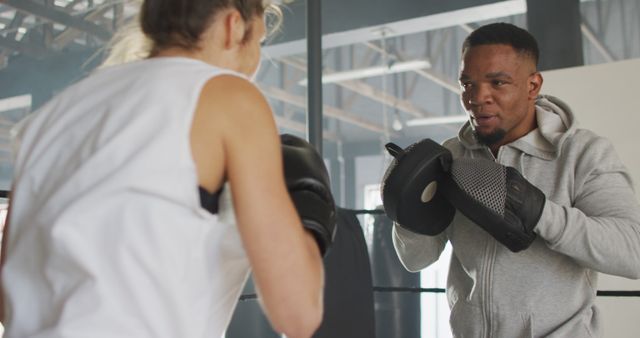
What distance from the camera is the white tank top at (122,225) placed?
74cm

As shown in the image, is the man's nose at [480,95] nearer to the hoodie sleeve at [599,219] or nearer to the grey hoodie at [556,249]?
the grey hoodie at [556,249]

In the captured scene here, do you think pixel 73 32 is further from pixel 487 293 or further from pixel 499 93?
pixel 487 293

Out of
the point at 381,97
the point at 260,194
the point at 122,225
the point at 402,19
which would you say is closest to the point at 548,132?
the point at 260,194

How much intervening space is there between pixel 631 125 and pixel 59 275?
8.33 feet

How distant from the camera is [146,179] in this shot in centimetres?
75

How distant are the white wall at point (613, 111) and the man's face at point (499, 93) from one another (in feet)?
4.58

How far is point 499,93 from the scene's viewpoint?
1.52 m

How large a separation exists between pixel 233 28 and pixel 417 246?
88 cm

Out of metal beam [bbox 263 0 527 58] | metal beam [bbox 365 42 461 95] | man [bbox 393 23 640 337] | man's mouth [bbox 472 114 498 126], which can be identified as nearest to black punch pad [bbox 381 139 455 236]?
man [bbox 393 23 640 337]

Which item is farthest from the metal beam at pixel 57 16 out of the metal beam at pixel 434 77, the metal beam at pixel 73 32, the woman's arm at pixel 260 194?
the metal beam at pixel 434 77

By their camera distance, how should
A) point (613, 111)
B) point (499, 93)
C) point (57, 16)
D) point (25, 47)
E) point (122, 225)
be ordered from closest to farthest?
1. point (122, 225)
2. point (499, 93)
3. point (25, 47)
4. point (57, 16)
5. point (613, 111)

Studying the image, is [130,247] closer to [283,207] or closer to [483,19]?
[283,207]

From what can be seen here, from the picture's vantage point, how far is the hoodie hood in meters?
1.47

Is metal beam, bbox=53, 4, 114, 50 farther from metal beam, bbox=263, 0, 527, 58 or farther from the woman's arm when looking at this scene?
the woman's arm
